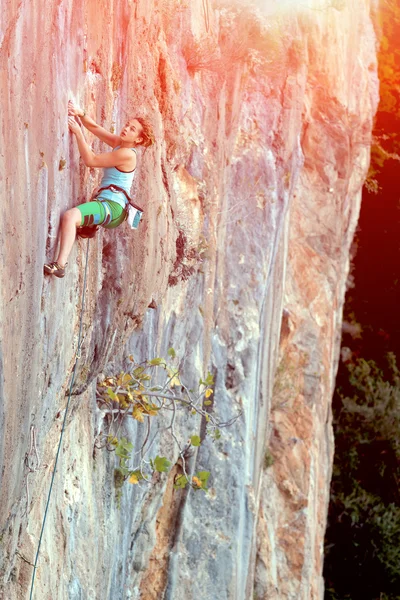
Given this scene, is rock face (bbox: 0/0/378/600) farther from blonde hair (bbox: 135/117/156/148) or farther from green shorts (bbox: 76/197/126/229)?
blonde hair (bbox: 135/117/156/148)

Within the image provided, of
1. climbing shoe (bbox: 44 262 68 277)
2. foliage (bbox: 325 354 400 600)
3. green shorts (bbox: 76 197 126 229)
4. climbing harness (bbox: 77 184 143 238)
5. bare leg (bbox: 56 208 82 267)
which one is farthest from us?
foliage (bbox: 325 354 400 600)

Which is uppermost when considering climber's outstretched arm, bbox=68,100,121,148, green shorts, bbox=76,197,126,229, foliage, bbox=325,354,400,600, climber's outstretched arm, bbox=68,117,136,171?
climber's outstretched arm, bbox=68,100,121,148

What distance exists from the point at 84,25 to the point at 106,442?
2.96m

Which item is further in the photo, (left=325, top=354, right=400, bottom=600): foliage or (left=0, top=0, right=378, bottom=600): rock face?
(left=325, top=354, right=400, bottom=600): foliage

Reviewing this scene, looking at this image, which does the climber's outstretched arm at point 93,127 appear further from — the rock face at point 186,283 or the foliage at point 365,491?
the foliage at point 365,491

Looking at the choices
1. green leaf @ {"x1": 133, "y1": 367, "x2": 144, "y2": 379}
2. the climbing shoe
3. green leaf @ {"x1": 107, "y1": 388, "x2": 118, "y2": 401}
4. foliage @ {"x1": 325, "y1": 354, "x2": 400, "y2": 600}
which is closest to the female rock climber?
the climbing shoe

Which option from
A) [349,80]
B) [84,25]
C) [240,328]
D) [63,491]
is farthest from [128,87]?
[349,80]

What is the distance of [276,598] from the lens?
10.5 meters

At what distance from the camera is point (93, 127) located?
14.6ft

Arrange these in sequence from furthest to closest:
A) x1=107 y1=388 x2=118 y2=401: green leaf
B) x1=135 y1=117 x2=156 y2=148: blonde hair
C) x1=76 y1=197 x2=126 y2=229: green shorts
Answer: x1=107 y1=388 x2=118 y2=401: green leaf → x1=135 y1=117 x2=156 y2=148: blonde hair → x1=76 y1=197 x2=126 y2=229: green shorts

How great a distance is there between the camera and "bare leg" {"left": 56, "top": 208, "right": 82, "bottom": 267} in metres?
4.18

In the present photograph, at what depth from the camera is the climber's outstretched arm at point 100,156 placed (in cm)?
427

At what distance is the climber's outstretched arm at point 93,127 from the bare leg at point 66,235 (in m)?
0.51

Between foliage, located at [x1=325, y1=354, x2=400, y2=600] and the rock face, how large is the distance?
2634 millimetres
